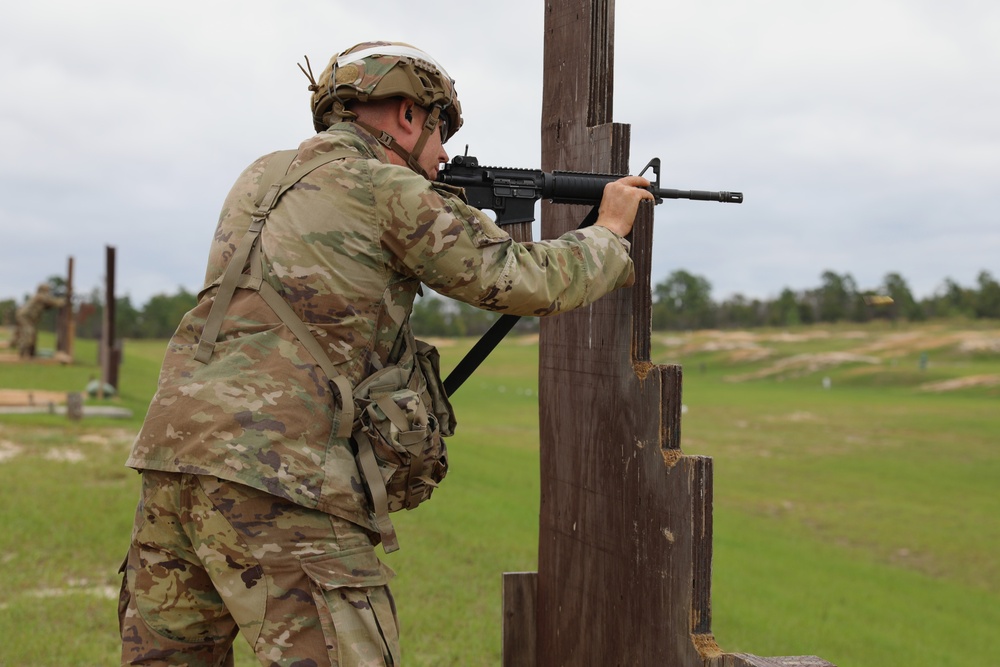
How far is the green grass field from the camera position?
544 centimetres

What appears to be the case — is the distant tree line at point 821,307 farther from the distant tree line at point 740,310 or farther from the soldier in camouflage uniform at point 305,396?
the soldier in camouflage uniform at point 305,396

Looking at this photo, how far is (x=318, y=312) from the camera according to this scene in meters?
2.34

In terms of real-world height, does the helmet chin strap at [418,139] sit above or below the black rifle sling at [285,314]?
above

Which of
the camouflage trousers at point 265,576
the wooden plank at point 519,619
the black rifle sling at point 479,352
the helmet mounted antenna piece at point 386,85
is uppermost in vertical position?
the helmet mounted antenna piece at point 386,85

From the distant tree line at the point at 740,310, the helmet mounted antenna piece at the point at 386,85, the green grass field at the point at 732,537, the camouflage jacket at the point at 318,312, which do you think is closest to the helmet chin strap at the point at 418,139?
the helmet mounted antenna piece at the point at 386,85

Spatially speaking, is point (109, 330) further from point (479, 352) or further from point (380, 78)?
point (380, 78)

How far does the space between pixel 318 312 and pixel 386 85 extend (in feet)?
2.13

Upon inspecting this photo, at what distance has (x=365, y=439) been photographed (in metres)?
2.39

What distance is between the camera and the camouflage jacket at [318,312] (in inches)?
90.4

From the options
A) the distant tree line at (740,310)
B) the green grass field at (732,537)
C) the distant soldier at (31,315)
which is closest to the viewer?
the green grass field at (732,537)

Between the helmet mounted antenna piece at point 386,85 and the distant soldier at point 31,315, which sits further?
the distant soldier at point 31,315

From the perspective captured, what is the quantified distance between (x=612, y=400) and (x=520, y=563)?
4.28 metres

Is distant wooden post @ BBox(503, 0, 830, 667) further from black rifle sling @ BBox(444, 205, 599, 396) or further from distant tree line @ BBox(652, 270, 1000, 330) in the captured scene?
distant tree line @ BBox(652, 270, 1000, 330)

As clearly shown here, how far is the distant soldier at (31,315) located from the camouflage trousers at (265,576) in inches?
883
